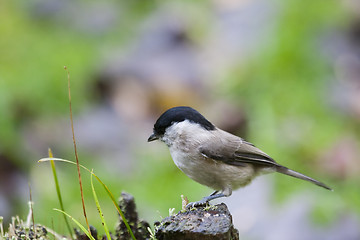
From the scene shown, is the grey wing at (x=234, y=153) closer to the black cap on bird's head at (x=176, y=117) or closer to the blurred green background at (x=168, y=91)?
the black cap on bird's head at (x=176, y=117)

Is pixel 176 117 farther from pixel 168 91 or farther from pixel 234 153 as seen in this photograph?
pixel 168 91

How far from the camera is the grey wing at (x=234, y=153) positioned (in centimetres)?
322

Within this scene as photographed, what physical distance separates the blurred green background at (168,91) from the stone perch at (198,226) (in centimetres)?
240

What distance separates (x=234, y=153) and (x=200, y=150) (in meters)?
0.30

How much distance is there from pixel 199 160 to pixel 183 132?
0.19 m

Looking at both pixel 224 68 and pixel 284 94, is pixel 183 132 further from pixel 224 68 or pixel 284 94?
pixel 224 68

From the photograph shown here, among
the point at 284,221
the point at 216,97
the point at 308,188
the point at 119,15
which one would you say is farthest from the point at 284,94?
the point at 119,15

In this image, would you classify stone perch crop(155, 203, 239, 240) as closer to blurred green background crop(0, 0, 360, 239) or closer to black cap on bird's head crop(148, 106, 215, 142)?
black cap on bird's head crop(148, 106, 215, 142)

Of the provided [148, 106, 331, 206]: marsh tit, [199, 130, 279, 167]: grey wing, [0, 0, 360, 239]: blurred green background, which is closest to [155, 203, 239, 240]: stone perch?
[148, 106, 331, 206]: marsh tit

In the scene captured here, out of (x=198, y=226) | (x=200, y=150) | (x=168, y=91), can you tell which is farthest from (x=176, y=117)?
(x=168, y=91)

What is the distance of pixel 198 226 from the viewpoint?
2521 millimetres

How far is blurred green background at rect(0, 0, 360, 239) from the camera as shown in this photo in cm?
541

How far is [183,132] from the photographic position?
3.21 m

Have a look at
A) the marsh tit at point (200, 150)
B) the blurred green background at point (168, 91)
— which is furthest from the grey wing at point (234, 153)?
the blurred green background at point (168, 91)
